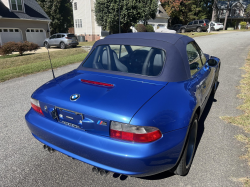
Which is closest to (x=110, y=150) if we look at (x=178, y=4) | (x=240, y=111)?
(x=240, y=111)

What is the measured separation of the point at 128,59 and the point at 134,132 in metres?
1.48

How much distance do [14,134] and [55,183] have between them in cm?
164

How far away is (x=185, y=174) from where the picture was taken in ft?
8.17

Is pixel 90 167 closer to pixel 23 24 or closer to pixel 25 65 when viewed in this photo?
pixel 25 65

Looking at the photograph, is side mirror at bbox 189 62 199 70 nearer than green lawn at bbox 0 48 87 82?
Yes

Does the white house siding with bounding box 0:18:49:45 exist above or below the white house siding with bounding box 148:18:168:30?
below

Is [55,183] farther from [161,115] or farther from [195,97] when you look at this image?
[195,97]

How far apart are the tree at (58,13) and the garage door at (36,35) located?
1980 centimetres

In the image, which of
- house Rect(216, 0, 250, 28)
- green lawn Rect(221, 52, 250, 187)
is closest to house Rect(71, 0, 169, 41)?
green lawn Rect(221, 52, 250, 187)

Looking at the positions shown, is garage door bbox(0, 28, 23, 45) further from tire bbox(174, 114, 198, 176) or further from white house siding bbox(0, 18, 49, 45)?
tire bbox(174, 114, 198, 176)

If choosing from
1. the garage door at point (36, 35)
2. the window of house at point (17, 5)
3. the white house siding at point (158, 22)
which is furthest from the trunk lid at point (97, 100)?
the white house siding at point (158, 22)

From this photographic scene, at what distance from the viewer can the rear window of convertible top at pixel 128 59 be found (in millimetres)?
2751

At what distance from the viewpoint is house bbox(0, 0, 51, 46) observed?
66.7 ft

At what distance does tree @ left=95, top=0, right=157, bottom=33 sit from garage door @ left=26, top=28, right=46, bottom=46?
7.82 meters
